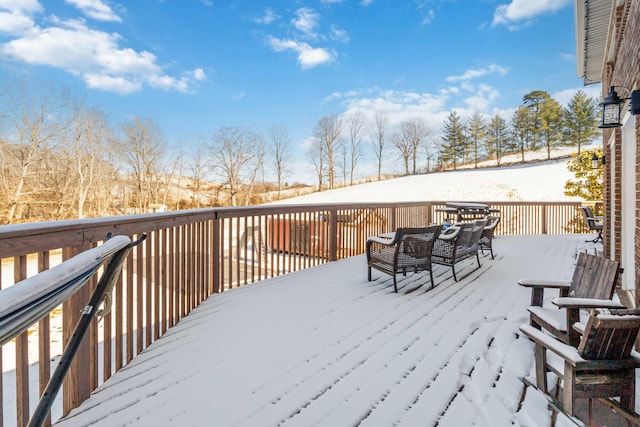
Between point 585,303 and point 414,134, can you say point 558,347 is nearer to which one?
point 585,303

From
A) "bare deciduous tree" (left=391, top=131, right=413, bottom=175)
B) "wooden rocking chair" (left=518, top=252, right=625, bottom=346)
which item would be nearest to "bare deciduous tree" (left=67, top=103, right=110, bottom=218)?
"wooden rocking chair" (left=518, top=252, right=625, bottom=346)

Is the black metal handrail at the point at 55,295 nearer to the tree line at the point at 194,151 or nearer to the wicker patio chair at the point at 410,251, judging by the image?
the wicker patio chair at the point at 410,251

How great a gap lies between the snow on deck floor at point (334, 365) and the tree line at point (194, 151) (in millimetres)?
20366

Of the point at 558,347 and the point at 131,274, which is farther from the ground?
the point at 131,274

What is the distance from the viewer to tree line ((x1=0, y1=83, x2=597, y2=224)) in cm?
1980

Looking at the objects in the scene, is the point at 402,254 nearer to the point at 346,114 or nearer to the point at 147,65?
the point at 346,114

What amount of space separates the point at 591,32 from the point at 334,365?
20.4 ft

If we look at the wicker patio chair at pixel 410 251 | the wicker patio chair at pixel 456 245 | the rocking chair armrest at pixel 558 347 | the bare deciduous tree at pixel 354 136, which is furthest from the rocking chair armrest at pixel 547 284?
the bare deciduous tree at pixel 354 136

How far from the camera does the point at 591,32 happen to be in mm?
5273

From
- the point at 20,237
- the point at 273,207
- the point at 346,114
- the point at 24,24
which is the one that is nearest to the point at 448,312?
the point at 273,207

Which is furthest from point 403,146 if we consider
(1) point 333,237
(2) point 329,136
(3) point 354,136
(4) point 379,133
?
(1) point 333,237

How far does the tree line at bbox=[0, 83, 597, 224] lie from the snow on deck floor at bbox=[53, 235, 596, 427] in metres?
20.4

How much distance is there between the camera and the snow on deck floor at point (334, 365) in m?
1.93

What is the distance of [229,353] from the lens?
8.73 ft
